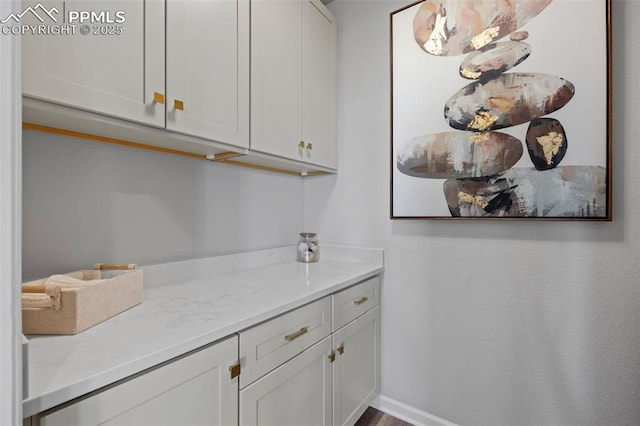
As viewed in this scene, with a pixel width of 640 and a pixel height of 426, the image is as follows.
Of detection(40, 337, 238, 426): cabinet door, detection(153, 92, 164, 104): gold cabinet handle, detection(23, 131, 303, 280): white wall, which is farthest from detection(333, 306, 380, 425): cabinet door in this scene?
detection(153, 92, 164, 104): gold cabinet handle

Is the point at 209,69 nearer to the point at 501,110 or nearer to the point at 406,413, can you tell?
the point at 501,110

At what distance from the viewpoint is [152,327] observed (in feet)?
2.80

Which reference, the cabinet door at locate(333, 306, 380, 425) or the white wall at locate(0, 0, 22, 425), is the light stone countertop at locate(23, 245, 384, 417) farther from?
the cabinet door at locate(333, 306, 380, 425)

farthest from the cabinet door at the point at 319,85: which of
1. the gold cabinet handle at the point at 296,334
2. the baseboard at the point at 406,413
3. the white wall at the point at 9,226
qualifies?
the baseboard at the point at 406,413

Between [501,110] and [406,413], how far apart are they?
1.73 m

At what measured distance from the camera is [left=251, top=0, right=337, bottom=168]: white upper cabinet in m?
1.43

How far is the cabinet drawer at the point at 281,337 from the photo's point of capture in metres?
0.97

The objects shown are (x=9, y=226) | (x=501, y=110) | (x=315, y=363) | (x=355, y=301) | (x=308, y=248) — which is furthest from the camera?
(x=308, y=248)

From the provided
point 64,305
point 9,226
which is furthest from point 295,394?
point 9,226

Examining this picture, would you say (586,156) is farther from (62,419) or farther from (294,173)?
(62,419)

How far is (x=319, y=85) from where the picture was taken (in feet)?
6.11

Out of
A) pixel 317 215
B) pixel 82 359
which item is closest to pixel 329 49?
pixel 317 215

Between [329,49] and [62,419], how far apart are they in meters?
2.07

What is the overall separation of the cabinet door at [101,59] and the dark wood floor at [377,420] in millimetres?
1855
